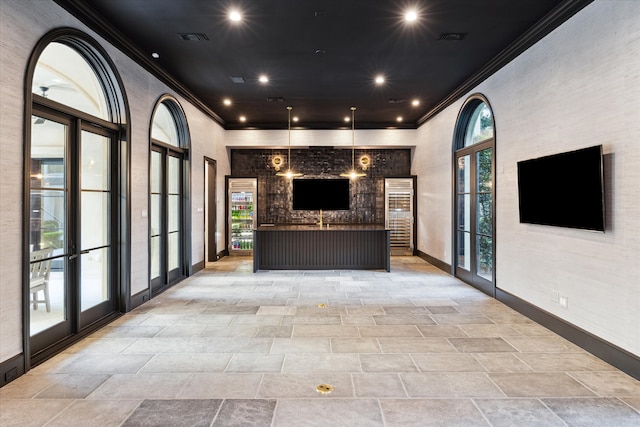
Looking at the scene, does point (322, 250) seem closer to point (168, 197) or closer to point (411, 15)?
point (168, 197)

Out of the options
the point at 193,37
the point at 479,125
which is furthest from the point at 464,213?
the point at 193,37

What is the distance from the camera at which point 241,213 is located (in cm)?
1002

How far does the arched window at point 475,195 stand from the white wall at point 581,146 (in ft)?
1.32

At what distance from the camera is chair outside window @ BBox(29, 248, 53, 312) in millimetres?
3387

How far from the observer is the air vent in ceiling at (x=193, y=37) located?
450 centimetres

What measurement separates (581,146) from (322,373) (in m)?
3.15

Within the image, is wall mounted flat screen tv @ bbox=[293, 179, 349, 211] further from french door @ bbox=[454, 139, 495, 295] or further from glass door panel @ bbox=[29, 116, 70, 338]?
glass door panel @ bbox=[29, 116, 70, 338]

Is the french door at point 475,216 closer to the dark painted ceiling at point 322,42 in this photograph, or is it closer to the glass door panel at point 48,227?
the dark painted ceiling at point 322,42

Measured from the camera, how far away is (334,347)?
365 cm

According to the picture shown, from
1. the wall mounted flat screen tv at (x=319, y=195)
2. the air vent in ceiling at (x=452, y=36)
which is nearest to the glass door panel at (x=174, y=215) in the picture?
the wall mounted flat screen tv at (x=319, y=195)

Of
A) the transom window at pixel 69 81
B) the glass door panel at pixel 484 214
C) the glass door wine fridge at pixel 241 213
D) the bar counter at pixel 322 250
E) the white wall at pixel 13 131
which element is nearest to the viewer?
the white wall at pixel 13 131

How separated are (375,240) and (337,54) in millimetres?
3941

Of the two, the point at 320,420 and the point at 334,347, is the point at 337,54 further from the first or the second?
the point at 320,420

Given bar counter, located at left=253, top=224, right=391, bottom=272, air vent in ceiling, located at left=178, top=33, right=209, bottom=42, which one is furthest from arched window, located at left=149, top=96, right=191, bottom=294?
bar counter, located at left=253, top=224, right=391, bottom=272
